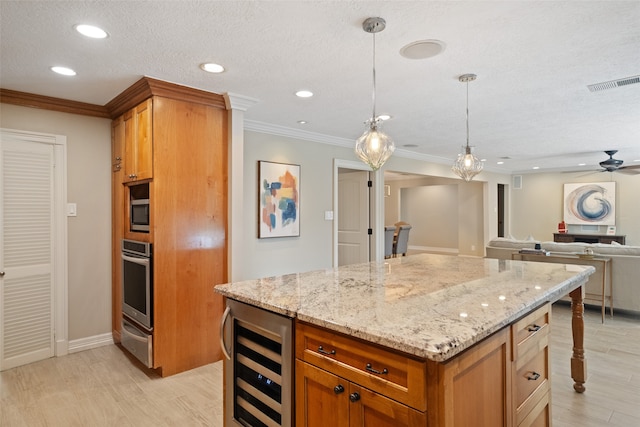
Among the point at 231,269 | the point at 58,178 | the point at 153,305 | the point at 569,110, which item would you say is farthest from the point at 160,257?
the point at 569,110

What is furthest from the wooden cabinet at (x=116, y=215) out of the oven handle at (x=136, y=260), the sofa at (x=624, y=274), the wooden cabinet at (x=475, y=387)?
the sofa at (x=624, y=274)

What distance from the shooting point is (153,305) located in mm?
2916

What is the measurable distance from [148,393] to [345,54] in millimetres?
2809

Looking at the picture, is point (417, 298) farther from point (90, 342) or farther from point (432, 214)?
point (432, 214)

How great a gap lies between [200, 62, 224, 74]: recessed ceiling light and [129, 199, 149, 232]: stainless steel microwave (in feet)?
3.91

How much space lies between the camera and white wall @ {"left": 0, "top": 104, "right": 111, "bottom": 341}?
3.45 m

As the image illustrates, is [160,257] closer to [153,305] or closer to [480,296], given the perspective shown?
[153,305]

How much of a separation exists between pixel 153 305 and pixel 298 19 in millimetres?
2374

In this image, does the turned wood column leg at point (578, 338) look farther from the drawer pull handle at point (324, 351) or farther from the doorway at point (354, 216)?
the doorway at point (354, 216)

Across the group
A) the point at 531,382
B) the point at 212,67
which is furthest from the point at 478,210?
the point at 212,67

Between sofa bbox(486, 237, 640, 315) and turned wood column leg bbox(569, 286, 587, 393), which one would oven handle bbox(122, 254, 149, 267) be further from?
sofa bbox(486, 237, 640, 315)

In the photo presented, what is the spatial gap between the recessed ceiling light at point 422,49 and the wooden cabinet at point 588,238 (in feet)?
27.0

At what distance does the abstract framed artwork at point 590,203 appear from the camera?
8.42 m

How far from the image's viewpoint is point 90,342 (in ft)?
11.7
